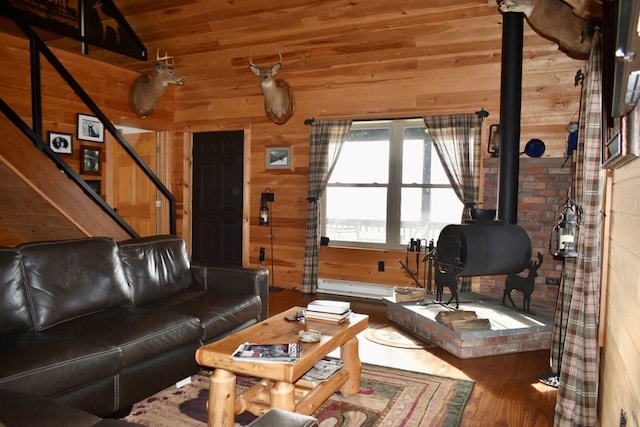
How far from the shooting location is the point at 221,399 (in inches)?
87.1

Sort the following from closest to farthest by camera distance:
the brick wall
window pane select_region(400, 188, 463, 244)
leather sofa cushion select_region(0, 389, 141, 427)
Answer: leather sofa cushion select_region(0, 389, 141, 427) < the brick wall < window pane select_region(400, 188, 463, 244)

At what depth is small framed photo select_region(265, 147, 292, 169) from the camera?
6.10m

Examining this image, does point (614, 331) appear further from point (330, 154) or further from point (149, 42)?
point (149, 42)

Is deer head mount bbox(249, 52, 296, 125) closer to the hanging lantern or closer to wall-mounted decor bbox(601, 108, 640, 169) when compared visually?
the hanging lantern

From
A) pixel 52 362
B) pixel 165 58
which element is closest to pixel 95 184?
pixel 165 58

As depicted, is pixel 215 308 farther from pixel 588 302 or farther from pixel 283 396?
pixel 588 302

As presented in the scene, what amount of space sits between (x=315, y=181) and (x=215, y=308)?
9.39 ft

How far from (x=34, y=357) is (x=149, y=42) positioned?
503 cm

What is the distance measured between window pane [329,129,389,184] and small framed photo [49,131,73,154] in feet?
9.93

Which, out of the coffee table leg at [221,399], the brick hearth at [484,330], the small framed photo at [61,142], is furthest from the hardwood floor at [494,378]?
the small framed photo at [61,142]

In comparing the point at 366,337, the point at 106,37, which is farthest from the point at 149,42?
the point at 366,337

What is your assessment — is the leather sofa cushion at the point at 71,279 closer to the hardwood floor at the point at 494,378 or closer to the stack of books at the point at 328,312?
the stack of books at the point at 328,312

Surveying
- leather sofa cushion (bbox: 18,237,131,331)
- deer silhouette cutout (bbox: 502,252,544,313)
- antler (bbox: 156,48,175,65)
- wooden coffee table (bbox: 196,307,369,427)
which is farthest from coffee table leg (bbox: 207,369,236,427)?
antler (bbox: 156,48,175,65)

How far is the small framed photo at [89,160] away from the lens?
5492mm
